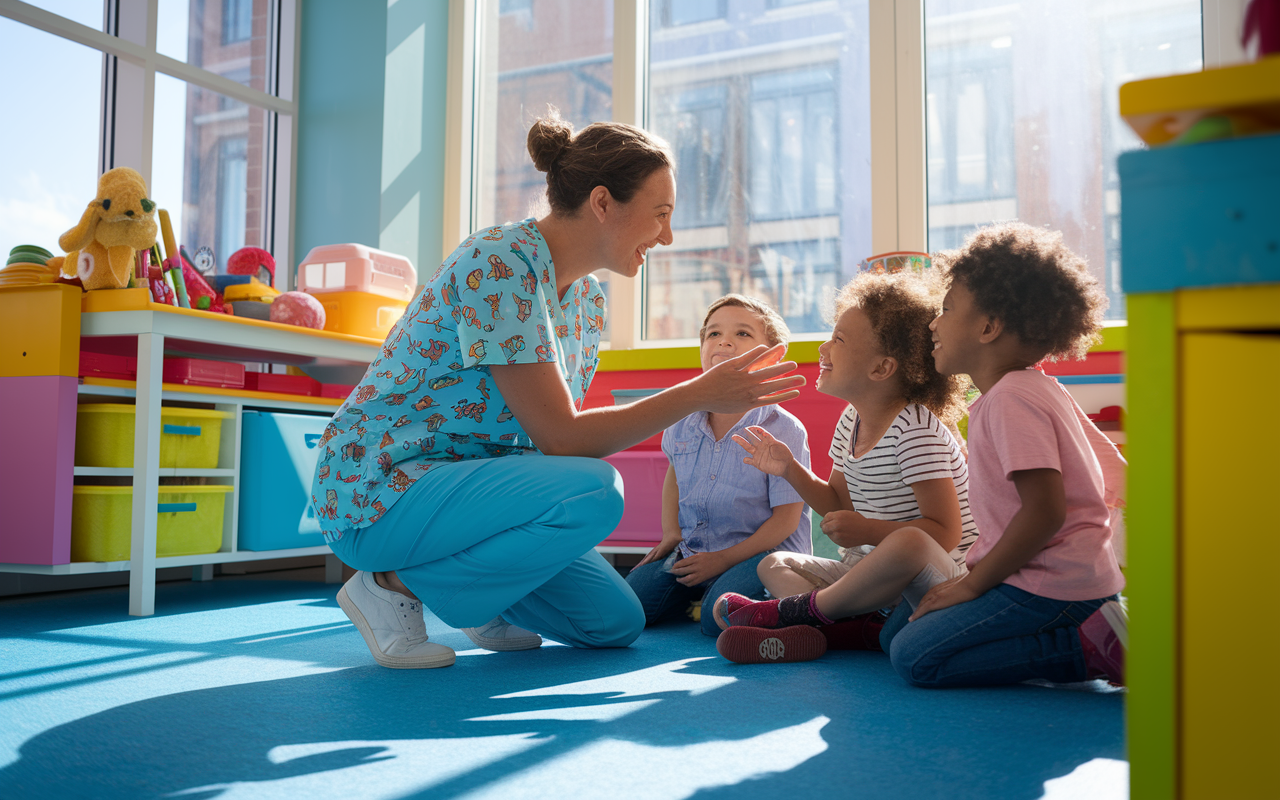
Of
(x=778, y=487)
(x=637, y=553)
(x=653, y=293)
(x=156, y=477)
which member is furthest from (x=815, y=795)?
(x=653, y=293)

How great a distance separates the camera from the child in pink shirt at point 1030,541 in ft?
4.28

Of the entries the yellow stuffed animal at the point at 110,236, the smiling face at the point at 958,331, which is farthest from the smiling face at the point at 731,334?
the yellow stuffed animal at the point at 110,236

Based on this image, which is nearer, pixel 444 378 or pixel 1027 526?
pixel 1027 526

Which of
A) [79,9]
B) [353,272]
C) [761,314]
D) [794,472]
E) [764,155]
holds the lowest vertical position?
[794,472]

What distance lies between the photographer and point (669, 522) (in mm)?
2271

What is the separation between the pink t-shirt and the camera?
1.32 metres

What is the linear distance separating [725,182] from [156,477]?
2.24 meters

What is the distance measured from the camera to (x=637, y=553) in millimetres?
2895

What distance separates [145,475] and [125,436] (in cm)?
16

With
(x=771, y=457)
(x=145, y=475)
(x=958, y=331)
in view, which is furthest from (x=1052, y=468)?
(x=145, y=475)

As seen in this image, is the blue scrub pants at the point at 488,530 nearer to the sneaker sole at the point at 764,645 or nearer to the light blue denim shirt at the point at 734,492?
the sneaker sole at the point at 764,645

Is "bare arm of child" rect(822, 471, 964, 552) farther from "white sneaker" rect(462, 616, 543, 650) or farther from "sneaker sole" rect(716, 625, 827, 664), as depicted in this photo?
"white sneaker" rect(462, 616, 543, 650)

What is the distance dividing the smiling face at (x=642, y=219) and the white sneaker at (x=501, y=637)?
717 mm

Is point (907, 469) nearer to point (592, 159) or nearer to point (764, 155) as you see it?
point (592, 159)
